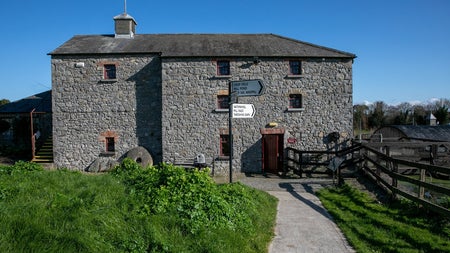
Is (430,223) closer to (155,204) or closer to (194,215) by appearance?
(194,215)

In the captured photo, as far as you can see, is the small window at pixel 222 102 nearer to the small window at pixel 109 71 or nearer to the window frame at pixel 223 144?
the window frame at pixel 223 144

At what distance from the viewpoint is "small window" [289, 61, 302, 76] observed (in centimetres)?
1568

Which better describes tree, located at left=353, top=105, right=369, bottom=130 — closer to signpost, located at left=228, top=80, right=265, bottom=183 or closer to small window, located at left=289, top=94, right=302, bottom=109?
small window, located at left=289, top=94, right=302, bottom=109

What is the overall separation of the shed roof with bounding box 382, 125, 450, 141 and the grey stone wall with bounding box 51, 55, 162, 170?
17283 millimetres

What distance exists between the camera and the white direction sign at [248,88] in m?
6.24

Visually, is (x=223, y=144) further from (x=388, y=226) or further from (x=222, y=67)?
(x=388, y=226)

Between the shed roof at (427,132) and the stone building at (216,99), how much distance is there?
27.8 feet

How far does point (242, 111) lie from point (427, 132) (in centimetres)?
1979

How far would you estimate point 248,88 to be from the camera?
6.45 metres

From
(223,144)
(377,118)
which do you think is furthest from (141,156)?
(377,118)

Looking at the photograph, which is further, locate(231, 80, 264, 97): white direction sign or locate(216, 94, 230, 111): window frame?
locate(216, 94, 230, 111): window frame

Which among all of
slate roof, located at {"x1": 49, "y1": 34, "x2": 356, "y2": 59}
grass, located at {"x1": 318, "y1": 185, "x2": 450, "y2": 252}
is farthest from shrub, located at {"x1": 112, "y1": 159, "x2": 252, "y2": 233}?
slate roof, located at {"x1": 49, "y1": 34, "x2": 356, "y2": 59}

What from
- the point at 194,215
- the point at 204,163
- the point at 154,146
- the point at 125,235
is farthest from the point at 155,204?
the point at 154,146

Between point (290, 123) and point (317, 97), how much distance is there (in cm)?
199
